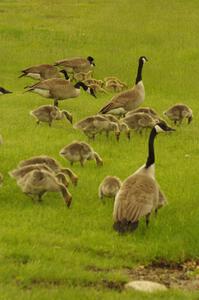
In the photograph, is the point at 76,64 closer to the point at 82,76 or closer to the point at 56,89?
the point at 82,76

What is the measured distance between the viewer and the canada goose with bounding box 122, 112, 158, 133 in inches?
693

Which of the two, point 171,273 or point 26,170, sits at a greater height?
point 26,170

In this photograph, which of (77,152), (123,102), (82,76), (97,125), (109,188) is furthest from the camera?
(82,76)

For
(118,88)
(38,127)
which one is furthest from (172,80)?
(38,127)

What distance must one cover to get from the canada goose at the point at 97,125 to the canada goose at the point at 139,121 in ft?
2.34

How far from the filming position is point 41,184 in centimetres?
1177

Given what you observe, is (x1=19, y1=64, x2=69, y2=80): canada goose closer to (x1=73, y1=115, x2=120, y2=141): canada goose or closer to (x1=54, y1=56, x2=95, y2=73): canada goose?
(x1=54, y1=56, x2=95, y2=73): canada goose

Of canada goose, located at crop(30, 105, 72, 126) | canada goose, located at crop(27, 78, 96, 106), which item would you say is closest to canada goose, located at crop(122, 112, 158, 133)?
canada goose, located at crop(30, 105, 72, 126)

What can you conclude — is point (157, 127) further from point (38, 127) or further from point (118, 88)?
point (118, 88)

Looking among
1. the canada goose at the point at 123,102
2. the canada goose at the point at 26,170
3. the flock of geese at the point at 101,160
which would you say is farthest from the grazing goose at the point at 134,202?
the canada goose at the point at 123,102

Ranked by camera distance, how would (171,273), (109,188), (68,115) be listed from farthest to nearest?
(68,115) < (109,188) < (171,273)

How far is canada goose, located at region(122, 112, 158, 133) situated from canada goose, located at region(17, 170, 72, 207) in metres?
5.99

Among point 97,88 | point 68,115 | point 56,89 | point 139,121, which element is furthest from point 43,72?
point 139,121

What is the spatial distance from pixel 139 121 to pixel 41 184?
629cm
